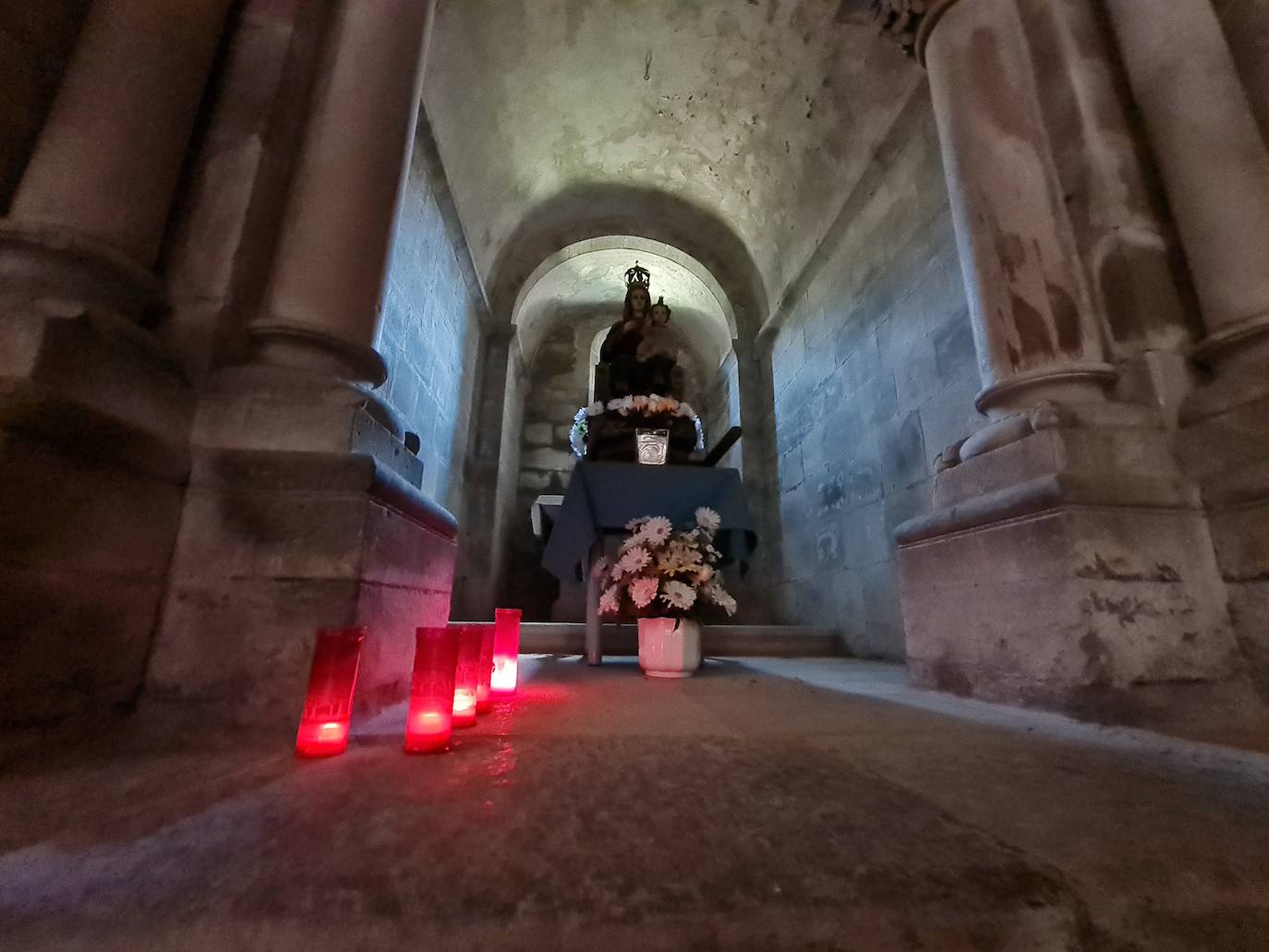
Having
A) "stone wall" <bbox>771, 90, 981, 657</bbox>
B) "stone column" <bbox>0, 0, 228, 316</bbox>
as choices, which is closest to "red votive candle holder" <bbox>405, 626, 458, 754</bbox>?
"stone column" <bbox>0, 0, 228, 316</bbox>

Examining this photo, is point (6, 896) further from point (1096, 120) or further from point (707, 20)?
point (707, 20)

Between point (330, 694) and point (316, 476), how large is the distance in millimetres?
598

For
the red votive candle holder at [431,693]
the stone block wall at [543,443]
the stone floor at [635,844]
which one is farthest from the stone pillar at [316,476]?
the stone block wall at [543,443]

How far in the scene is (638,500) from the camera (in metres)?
3.00

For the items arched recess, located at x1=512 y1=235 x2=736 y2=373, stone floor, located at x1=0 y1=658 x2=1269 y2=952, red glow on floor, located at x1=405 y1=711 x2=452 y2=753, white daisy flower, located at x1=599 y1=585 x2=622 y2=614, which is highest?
arched recess, located at x1=512 y1=235 x2=736 y2=373

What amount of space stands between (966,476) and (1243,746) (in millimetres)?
1005

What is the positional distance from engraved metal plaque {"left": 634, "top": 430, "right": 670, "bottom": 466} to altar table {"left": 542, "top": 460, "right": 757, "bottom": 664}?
0.70ft

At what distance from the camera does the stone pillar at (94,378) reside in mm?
1106

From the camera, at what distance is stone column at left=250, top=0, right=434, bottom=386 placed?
1.68 meters

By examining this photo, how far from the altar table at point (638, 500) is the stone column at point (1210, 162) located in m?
1.91

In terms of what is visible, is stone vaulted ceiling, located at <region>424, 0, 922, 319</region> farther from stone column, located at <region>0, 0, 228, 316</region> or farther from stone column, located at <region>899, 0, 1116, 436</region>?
stone column, located at <region>0, 0, 228, 316</region>

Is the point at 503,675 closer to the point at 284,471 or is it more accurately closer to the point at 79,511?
the point at 284,471

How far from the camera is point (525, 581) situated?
6344 millimetres

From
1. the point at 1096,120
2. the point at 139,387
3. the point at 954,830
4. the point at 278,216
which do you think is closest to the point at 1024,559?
the point at 954,830
